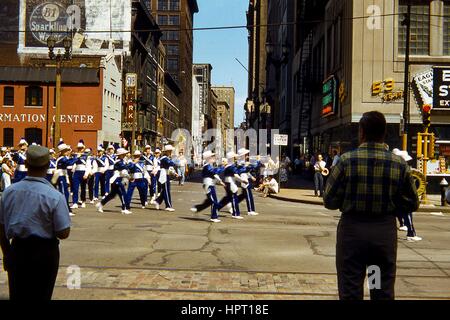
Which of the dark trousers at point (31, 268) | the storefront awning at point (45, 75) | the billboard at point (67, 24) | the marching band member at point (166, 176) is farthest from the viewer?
the billboard at point (67, 24)

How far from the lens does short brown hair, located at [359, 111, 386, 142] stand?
457cm

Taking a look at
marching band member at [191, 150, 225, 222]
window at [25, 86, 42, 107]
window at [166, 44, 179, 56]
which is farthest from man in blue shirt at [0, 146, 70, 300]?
window at [166, 44, 179, 56]

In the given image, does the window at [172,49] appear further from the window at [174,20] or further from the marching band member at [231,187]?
the marching band member at [231,187]

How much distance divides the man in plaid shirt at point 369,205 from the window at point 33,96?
44.5 m

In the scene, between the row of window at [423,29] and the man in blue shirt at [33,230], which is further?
the row of window at [423,29]

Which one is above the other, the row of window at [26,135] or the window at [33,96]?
the window at [33,96]

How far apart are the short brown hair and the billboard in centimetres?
5053

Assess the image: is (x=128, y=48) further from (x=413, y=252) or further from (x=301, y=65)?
(x=413, y=252)

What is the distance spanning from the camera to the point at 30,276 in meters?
4.38

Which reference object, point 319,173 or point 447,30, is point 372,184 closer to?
point 319,173

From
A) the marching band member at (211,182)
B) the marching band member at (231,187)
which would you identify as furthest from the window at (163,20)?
the marching band member at (211,182)

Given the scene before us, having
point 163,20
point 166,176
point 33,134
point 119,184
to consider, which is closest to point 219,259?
point 119,184

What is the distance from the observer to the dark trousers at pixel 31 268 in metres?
4.39
